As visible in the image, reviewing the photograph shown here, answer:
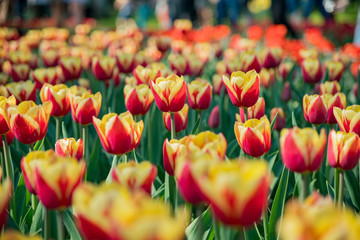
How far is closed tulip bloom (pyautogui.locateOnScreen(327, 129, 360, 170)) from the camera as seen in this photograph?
1.17 meters

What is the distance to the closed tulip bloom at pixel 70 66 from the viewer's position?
8.65 feet

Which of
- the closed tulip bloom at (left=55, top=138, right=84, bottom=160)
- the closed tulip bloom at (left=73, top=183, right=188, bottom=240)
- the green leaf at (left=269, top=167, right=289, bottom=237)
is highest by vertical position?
the closed tulip bloom at (left=73, top=183, right=188, bottom=240)

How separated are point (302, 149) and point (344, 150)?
0.70 feet

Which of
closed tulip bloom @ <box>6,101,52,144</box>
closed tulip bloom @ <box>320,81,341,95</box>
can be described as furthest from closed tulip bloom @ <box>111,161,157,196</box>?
closed tulip bloom @ <box>320,81,341,95</box>

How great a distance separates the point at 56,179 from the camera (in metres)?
0.89

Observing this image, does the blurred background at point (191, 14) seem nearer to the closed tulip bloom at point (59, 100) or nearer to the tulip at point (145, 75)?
the tulip at point (145, 75)

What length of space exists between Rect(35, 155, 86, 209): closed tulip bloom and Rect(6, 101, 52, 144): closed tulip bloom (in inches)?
18.6

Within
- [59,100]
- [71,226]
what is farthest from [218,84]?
[71,226]

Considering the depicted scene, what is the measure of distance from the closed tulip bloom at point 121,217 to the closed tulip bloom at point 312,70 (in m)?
2.01

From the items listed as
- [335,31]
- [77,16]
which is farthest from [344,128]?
[77,16]

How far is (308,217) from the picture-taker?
0.60 meters

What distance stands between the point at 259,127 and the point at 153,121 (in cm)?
98

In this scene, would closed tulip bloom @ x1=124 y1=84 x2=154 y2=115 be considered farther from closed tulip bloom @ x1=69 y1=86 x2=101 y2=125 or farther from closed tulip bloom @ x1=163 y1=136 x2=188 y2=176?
closed tulip bloom @ x1=163 y1=136 x2=188 y2=176

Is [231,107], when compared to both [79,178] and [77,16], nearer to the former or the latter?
[79,178]
